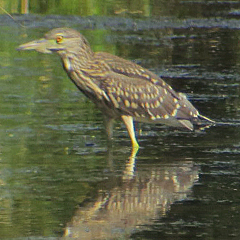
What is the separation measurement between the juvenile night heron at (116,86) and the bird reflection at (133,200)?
0.88 m

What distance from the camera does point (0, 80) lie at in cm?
1252

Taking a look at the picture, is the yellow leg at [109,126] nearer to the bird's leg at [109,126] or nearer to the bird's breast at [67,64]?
the bird's leg at [109,126]

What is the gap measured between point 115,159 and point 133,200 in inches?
60.1

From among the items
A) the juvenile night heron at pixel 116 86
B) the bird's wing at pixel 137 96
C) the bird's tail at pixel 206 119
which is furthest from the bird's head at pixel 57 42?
the bird's tail at pixel 206 119

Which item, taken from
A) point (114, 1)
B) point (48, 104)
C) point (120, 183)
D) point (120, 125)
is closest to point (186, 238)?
point (120, 183)

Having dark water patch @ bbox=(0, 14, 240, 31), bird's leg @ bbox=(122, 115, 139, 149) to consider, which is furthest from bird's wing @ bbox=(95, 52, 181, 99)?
dark water patch @ bbox=(0, 14, 240, 31)

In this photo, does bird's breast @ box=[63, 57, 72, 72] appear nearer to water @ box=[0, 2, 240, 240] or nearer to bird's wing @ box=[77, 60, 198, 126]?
bird's wing @ box=[77, 60, 198, 126]

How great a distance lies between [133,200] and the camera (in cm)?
727

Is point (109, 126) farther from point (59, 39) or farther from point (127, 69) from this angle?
point (59, 39)

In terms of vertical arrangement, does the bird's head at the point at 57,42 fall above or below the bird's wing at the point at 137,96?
above

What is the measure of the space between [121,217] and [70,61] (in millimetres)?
3107

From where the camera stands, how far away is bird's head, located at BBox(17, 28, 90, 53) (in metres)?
9.41

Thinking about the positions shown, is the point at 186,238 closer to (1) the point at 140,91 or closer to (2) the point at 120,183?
(2) the point at 120,183

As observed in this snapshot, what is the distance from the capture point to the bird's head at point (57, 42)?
30.9 ft
